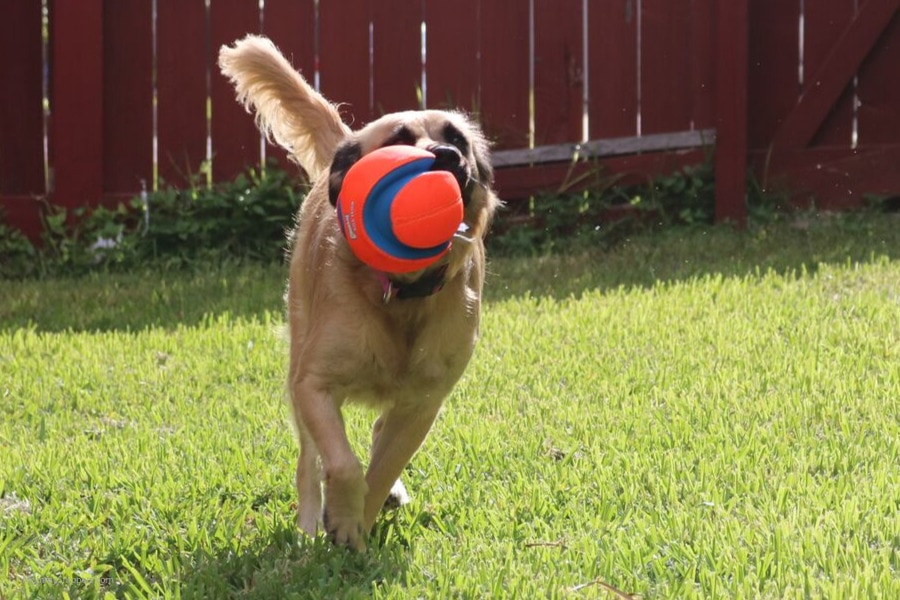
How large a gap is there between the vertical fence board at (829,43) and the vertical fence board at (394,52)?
2.69 metres

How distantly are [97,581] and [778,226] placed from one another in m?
5.94

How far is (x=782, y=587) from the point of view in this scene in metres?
3.38

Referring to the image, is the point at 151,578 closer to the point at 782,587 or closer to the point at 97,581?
the point at 97,581

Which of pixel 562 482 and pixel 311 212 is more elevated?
pixel 311 212

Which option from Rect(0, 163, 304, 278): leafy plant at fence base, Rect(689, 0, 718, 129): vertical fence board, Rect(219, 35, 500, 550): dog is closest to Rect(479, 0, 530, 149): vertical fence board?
Rect(689, 0, 718, 129): vertical fence board

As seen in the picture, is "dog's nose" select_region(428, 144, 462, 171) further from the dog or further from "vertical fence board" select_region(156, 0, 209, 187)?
"vertical fence board" select_region(156, 0, 209, 187)

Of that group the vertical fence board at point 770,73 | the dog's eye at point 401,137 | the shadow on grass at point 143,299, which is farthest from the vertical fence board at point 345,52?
the dog's eye at point 401,137

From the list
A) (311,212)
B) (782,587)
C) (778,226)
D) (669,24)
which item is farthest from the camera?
(669,24)

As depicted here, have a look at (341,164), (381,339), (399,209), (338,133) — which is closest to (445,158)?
(399,209)

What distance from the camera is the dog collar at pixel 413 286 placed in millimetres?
3865

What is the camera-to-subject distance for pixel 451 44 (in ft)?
30.1

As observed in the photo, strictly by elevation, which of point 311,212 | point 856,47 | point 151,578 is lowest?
point 151,578

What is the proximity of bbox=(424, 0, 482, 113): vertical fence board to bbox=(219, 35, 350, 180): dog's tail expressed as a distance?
3.84 metres

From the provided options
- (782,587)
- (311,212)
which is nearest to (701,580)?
(782,587)
